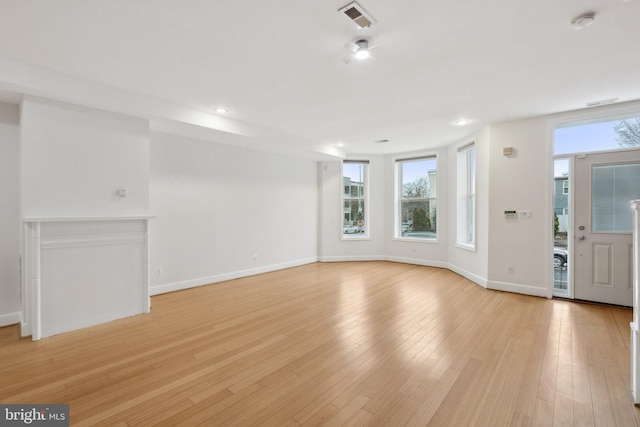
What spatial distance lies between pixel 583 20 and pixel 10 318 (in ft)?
20.8

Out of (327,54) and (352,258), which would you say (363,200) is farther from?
(327,54)

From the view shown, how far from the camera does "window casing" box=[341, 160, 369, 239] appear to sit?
7.36 m

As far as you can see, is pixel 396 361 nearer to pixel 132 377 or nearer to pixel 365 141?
pixel 132 377

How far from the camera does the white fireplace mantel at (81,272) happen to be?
2.97 meters

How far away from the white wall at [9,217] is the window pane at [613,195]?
7.52 m

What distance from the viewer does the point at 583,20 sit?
2117mm

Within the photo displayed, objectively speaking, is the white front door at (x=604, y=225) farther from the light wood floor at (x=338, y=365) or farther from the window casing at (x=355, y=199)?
the window casing at (x=355, y=199)

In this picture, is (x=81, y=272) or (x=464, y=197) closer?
(x=81, y=272)

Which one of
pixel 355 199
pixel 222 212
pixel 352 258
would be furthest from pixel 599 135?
pixel 222 212

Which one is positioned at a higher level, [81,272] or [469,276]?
[81,272]

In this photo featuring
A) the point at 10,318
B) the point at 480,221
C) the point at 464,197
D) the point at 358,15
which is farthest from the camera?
the point at 464,197

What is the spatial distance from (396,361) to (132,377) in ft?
7.03

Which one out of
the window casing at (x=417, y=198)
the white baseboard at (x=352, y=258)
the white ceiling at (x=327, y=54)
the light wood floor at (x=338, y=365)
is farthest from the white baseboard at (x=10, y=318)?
the window casing at (x=417, y=198)

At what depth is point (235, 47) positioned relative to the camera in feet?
8.29
